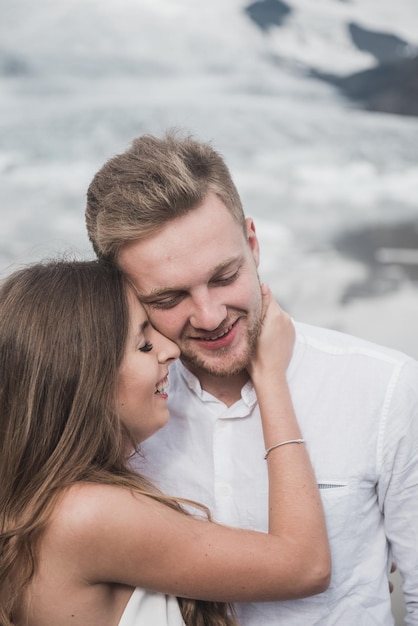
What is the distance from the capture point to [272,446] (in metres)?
1.25

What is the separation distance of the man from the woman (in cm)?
8

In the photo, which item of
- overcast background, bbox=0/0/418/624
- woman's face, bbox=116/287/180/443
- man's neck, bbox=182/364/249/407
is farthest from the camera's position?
overcast background, bbox=0/0/418/624

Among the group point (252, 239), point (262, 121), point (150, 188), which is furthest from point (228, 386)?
point (262, 121)

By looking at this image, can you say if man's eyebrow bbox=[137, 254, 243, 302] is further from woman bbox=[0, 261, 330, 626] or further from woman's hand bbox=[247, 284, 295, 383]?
woman's hand bbox=[247, 284, 295, 383]

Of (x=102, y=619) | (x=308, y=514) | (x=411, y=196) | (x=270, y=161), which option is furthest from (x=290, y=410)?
(x=411, y=196)

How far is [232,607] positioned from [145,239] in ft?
2.22

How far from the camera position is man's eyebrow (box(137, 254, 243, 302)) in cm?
126

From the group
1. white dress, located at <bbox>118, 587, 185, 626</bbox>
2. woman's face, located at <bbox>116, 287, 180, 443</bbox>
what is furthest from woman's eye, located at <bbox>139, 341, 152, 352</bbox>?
white dress, located at <bbox>118, 587, 185, 626</bbox>

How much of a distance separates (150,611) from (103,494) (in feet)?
0.77

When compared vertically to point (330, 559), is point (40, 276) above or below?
above

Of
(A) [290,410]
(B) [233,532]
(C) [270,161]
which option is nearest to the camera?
(B) [233,532]

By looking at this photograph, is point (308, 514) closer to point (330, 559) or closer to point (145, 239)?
point (330, 559)

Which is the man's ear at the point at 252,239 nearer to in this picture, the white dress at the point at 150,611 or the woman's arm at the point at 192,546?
the woman's arm at the point at 192,546

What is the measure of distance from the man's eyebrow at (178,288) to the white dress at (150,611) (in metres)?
0.50
